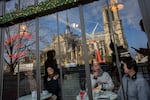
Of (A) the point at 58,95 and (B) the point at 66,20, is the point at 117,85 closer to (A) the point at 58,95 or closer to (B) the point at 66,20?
(A) the point at 58,95

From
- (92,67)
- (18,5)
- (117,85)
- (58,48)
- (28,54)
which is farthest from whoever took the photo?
(18,5)

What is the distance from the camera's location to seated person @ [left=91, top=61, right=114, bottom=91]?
10.4 ft

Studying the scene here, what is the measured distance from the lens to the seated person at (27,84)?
3.59 metres

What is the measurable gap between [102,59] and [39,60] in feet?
4.37

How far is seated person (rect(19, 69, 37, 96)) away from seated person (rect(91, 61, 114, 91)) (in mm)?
1309

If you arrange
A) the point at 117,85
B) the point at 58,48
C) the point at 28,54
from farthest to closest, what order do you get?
the point at 28,54 < the point at 58,48 < the point at 117,85

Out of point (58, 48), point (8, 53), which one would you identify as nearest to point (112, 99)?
point (58, 48)

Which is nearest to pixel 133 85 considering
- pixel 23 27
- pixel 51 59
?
pixel 51 59

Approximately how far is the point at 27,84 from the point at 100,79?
5.21ft

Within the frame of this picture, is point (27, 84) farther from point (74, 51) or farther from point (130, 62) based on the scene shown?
point (130, 62)

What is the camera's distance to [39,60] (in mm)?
3600

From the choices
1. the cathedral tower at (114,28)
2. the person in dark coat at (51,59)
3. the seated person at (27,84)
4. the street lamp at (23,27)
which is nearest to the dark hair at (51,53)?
the person in dark coat at (51,59)

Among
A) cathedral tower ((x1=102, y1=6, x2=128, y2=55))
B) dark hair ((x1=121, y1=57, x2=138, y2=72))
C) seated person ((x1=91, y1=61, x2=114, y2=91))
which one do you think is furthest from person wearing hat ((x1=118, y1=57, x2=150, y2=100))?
cathedral tower ((x1=102, y1=6, x2=128, y2=55))

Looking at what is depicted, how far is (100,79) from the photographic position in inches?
129
